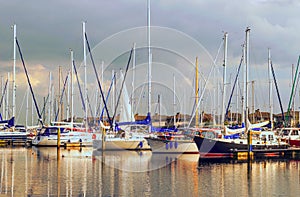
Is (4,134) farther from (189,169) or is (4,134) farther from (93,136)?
(189,169)

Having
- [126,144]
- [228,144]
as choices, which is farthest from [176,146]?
[126,144]

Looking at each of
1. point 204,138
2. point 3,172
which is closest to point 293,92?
point 204,138

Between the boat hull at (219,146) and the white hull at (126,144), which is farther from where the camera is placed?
the white hull at (126,144)

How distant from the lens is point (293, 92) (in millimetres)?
82062

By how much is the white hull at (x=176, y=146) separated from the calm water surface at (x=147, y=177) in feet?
11.0

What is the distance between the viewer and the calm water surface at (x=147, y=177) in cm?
3225

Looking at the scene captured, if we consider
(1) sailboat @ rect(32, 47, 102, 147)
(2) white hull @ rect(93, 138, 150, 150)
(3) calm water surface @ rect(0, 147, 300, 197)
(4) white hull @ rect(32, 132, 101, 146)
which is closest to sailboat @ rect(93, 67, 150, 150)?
(2) white hull @ rect(93, 138, 150, 150)

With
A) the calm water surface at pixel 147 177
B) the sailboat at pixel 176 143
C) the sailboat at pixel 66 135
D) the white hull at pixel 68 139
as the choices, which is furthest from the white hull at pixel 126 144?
the calm water surface at pixel 147 177

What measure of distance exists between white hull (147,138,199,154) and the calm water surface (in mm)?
3358

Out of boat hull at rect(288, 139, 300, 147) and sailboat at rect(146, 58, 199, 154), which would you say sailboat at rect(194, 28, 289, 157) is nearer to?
sailboat at rect(146, 58, 199, 154)

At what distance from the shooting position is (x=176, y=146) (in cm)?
6025

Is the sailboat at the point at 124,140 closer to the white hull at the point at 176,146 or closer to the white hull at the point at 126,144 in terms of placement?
the white hull at the point at 126,144

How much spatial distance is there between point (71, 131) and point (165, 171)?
119 ft

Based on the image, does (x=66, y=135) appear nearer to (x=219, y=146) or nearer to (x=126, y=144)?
(x=126, y=144)
